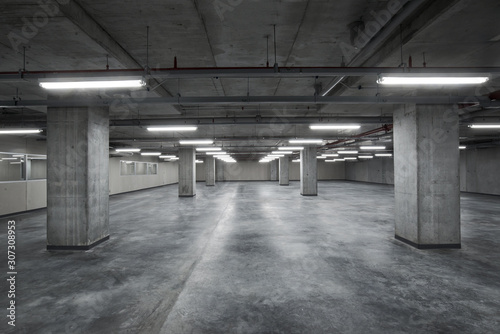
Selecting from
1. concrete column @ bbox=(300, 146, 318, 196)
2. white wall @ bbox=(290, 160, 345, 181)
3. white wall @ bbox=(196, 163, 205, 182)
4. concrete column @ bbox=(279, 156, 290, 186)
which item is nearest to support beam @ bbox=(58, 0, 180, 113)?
concrete column @ bbox=(300, 146, 318, 196)

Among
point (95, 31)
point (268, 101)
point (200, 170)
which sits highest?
point (95, 31)

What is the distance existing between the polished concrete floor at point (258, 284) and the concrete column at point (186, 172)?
9.95 meters

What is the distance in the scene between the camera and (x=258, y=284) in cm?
405

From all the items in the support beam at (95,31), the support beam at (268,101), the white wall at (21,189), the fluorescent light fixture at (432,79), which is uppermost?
the support beam at (95,31)

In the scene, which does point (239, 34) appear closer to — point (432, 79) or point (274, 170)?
point (432, 79)

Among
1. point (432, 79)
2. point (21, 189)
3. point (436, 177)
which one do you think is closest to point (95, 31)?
point (432, 79)

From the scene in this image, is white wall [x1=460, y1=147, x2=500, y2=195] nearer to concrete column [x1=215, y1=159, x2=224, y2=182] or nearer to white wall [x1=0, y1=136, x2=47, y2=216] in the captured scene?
white wall [x1=0, y1=136, x2=47, y2=216]

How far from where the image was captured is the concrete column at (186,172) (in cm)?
1736

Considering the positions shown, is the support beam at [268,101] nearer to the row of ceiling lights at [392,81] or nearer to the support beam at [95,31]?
the support beam at [95,31]

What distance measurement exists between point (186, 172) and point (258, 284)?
14294mm

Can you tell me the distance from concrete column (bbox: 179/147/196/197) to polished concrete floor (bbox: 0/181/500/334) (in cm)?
995

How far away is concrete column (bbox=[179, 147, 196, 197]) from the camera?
17359mm

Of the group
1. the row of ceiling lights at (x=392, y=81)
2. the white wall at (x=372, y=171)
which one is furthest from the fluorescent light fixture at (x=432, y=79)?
the white wall at (x=372, y=171)

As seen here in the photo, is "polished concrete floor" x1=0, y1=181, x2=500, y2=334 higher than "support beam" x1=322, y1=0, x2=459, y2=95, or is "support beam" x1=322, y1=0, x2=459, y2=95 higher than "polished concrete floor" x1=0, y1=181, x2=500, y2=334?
"support beam" x1=322, y1=0, x2=459, y2=95
